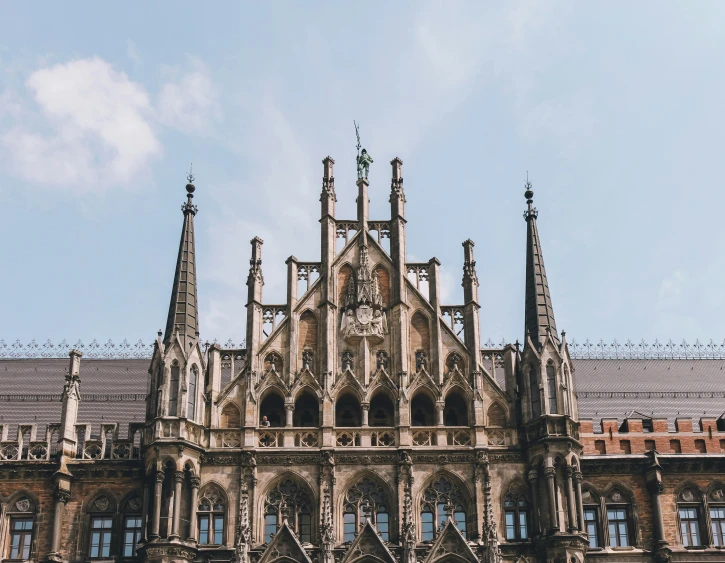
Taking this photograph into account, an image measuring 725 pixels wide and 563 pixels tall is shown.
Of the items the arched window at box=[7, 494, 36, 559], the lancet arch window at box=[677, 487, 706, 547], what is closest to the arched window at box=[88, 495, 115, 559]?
the arched window at box=[7, 494, 36, 559]

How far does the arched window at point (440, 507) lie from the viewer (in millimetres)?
40375

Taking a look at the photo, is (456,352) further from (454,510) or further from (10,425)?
(10,425)

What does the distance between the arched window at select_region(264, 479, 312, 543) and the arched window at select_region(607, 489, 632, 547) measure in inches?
394

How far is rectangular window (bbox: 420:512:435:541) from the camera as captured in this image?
1586 inches

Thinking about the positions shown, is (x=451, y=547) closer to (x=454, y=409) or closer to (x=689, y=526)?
(x=454, y=409)

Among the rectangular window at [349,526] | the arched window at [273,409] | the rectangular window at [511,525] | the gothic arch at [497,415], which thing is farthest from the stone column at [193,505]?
the rectangular window at [511,525]

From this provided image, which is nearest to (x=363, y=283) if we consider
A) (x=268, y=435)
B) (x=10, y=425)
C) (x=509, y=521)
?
(x=268, y=435)

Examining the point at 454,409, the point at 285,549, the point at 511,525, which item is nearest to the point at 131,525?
the point at 285,549

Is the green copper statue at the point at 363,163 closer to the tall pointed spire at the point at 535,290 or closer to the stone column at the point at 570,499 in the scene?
the tall pointed spire at the point at 535,290

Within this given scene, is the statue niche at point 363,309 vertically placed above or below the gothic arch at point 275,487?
above

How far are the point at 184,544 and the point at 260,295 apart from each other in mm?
9389

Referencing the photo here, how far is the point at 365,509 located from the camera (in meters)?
40.4

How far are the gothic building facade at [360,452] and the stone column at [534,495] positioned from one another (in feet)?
0.26

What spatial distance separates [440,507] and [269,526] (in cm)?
558
